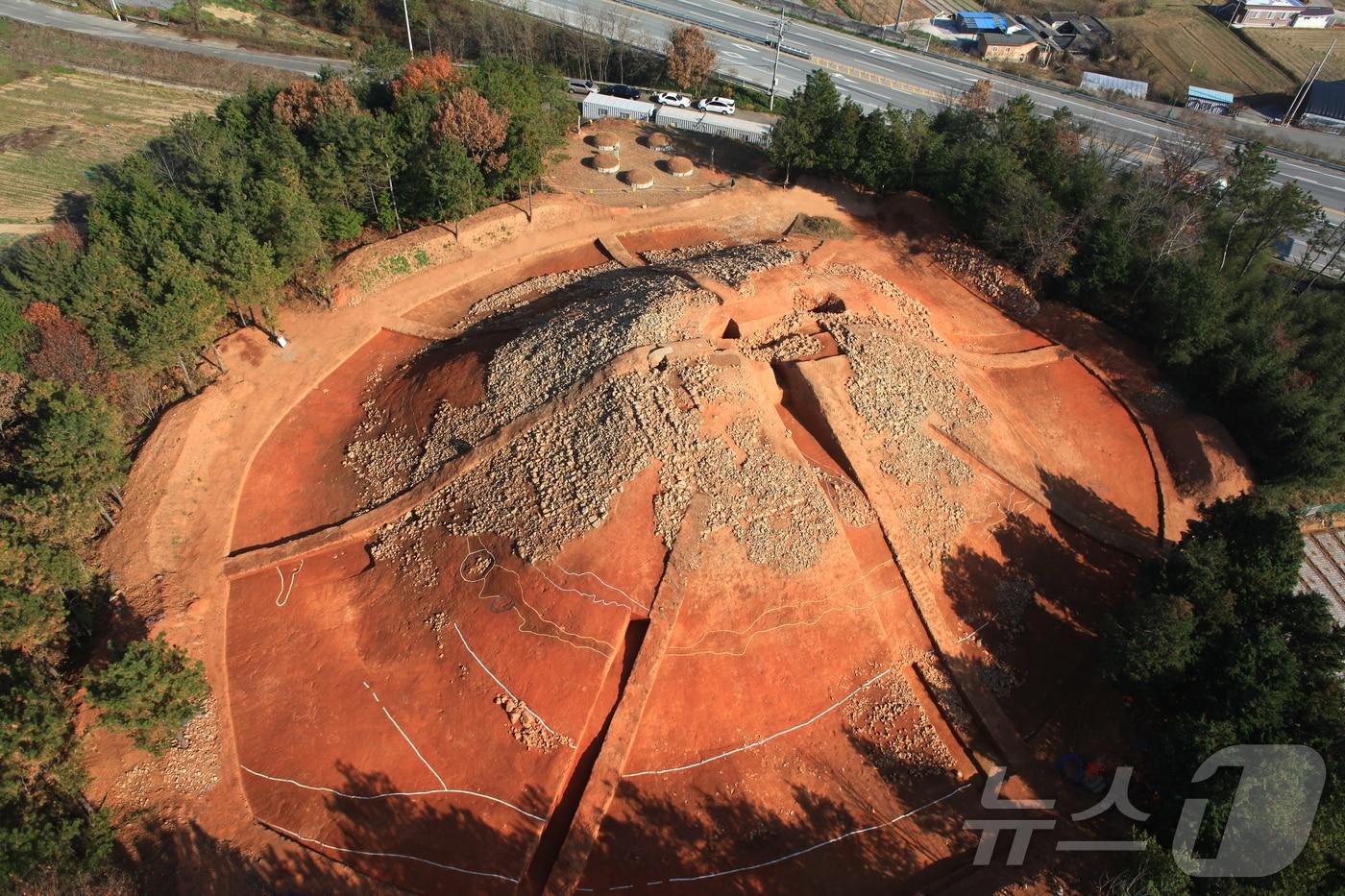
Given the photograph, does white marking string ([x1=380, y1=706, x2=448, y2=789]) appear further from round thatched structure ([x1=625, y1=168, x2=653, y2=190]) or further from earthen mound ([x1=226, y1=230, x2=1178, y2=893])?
round thatched structure ([x1=625, y1=168, x2=653, y2=190])

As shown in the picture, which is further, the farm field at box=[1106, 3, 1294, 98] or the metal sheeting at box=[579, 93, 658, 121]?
the farm field at box=[1106, 3, 1294, 98]

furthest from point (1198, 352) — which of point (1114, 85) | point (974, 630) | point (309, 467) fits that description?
point (1114, 85)

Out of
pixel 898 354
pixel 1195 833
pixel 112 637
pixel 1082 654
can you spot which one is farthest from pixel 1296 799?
pixel 112 637

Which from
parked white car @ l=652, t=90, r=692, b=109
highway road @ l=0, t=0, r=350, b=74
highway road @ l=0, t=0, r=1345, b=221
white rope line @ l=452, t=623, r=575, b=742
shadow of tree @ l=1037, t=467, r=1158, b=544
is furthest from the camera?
highway road @ l=0, t=0, r=350, b=74

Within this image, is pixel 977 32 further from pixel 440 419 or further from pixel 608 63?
pixel 440 419

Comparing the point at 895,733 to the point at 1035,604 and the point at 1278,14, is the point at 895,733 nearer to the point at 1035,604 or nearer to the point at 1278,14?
the point at 1035,604

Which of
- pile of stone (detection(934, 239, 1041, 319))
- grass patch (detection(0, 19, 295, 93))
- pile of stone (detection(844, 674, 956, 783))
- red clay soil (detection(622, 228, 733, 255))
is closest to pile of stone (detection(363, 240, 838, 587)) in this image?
pile of stone (detection(844, 674, 956, 783))
